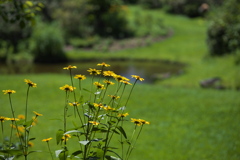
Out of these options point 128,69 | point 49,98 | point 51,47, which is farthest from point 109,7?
point 49,98

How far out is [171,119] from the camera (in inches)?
303

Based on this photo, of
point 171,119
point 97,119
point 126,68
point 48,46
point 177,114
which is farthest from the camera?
point 48,46

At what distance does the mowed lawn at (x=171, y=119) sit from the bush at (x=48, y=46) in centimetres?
796

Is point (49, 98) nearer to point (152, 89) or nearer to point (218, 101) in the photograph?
point (152, 89)

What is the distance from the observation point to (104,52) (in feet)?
74.4

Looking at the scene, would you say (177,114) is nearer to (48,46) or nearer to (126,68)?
(126,68)

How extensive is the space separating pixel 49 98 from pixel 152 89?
3.59m

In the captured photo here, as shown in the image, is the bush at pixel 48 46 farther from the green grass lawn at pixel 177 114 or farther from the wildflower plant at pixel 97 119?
the wildflower plant at pixel 97 119

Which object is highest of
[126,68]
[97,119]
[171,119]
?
[97,119]

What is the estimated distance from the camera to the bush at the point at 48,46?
63.1ft

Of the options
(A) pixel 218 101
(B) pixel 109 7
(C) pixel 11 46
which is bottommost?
(C) pixel 11 46

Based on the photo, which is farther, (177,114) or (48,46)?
(48,46)

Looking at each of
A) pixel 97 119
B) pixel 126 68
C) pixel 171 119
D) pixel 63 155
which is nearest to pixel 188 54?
pixel 126 68

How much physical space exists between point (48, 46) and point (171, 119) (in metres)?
13.5
